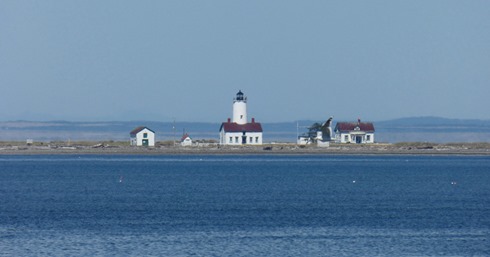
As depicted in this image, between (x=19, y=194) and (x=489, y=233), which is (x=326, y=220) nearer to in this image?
(x=489, y=233)

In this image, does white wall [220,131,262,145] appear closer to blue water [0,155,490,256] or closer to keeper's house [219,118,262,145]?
keeper's house [219,118,262,145]

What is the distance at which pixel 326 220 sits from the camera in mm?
36375

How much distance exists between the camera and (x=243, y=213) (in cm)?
3869

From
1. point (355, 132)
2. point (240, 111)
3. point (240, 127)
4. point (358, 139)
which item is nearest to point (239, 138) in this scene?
point (240, 127)

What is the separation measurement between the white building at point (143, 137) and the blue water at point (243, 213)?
27509 mm

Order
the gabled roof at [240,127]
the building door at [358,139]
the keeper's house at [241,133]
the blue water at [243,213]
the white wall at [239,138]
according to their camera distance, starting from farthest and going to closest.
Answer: the building door at [358,139]
the white wall at [239,138]
the keeper's house at [241,133]
the gabled roof at [240,127]
the blue water at [243,213]

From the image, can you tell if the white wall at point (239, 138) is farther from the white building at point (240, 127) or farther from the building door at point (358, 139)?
the building door at point (358, 139)

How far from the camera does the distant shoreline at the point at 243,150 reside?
93.6m

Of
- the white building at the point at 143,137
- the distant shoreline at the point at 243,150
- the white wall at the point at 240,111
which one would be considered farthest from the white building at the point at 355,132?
the white building at the point at 143,137

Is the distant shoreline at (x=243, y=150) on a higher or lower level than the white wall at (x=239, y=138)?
lower

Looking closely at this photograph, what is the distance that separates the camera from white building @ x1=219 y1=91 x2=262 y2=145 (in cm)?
9269

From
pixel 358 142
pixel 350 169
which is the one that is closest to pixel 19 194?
pixel 350 169

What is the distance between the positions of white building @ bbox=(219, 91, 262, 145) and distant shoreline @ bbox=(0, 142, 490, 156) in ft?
3.18

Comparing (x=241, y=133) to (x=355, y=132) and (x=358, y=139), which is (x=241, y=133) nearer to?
(x=355, y=132)
